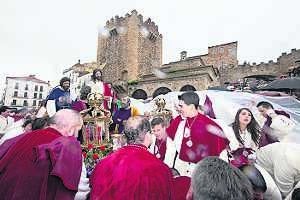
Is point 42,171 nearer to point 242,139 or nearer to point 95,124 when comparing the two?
point 95,124

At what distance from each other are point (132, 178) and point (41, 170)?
31.1 inches

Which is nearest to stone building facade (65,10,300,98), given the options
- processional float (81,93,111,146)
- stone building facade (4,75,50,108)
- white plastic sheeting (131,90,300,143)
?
white plastic sheeting (131,90,300,143)

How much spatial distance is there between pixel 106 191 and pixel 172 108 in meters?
5.03

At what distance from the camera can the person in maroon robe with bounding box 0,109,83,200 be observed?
2.31m

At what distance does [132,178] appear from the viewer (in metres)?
2.24

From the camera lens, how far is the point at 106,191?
2271 millimetres

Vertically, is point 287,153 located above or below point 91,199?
above

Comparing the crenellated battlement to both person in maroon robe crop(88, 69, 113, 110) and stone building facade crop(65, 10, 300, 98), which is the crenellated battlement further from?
person in maroon robe crop(88, 69, 113, 110)

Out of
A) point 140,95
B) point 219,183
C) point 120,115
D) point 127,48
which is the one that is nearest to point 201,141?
point 219,183

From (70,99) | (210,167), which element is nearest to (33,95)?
(70,99)

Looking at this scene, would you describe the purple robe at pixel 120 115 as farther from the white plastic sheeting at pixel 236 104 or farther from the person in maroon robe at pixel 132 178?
the person in maroon robe at pixel 132 178

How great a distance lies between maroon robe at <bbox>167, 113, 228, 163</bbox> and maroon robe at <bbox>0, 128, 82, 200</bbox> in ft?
6.28

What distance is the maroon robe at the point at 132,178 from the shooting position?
7.22 feet

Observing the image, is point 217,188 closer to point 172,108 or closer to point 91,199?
point 91,199
